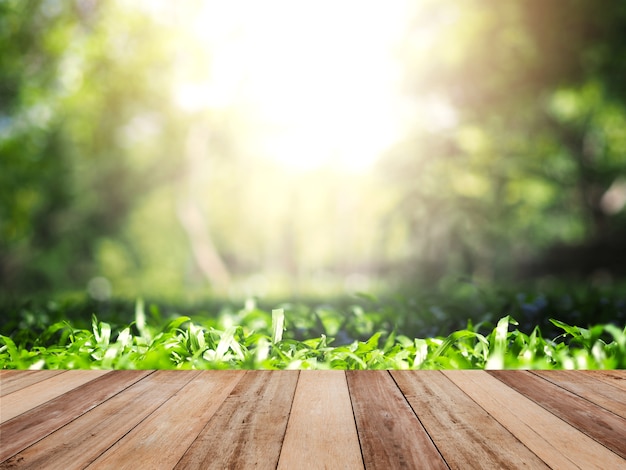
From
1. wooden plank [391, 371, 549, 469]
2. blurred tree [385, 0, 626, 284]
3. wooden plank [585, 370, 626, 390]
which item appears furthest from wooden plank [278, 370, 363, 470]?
blurred tree [385, 0, 626, 284]

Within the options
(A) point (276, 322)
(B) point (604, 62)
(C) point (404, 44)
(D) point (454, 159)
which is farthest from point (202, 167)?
(A) point (276, 322)

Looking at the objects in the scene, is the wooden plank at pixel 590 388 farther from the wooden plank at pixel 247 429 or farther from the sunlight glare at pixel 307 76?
the sunlight glare at pixel 307 76

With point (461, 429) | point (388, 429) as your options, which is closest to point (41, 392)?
point (388, 429)

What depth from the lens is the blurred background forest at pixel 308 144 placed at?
21.0 feet

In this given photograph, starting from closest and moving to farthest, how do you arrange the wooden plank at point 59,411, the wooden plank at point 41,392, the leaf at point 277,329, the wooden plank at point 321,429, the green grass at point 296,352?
the wooden plank at point 321,429, the wooden plank at point 59,411, the wooden plank at point 41,392, the green grass at point 296,352, the leaf at point 277,329

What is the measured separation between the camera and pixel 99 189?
37.6 feet

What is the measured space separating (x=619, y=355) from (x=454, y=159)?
5137mm

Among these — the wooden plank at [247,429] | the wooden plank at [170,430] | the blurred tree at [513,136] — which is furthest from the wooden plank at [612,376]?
the blurred tree at [513,136]

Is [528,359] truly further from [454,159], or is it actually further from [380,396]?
[454,159]

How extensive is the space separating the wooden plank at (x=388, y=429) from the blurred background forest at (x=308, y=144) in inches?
140

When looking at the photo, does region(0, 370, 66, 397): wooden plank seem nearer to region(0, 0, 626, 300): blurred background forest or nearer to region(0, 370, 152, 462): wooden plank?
region(0, 370, 152, 462): wooden plank

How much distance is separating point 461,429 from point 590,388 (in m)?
0.68

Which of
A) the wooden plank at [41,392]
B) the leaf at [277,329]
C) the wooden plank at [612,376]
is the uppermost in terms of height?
the leaf at [277,329]

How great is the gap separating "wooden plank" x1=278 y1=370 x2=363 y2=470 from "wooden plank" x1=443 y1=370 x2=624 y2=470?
0.40 meters
